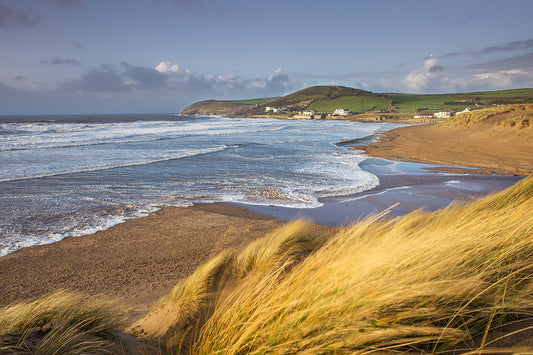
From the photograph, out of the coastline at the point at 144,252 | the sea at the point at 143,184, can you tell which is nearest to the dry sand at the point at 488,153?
the sea at the point at 143,184

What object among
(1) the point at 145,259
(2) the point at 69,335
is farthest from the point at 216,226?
(2) the point at 69,335

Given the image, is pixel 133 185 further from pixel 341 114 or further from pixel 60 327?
pixel 341 114

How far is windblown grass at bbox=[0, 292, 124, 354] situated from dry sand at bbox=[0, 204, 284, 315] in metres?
1.28

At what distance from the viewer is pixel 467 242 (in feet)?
8.51

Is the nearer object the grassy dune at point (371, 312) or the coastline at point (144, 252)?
the grassy dune at point (371, 312)

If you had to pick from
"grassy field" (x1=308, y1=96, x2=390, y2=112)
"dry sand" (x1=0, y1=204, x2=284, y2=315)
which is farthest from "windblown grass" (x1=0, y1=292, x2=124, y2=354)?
"grassy field" (x1=308, y1=96, x2=390, y2=112)

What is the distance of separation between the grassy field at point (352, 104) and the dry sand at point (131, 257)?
460 feet

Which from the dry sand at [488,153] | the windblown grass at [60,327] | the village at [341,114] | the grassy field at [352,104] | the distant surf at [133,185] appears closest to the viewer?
the windblown grass at [60,327]

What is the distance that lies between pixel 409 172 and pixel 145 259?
46.6 feet

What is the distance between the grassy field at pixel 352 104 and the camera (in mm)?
145250

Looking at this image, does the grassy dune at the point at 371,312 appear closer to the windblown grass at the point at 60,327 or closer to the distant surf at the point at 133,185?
the windblown grass at the point at 60,327

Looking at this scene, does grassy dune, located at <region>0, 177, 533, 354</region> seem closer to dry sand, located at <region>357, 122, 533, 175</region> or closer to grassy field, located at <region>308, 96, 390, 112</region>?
dry sand, located at <region>357, 122, 533, 175</region>

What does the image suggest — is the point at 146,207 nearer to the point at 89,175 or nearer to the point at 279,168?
the point at 89,175

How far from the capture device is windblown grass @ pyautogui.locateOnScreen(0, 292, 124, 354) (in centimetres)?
226
